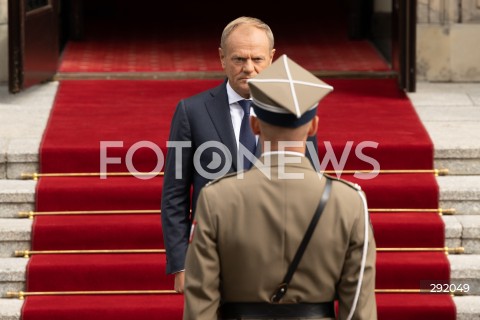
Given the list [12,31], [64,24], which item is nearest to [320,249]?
[12,31]

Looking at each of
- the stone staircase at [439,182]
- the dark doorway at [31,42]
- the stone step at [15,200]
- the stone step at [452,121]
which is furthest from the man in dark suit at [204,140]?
the dark doorway at [31,42]

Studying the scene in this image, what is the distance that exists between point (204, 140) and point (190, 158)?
0.31 feet

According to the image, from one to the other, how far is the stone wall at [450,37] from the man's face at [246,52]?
477 cm

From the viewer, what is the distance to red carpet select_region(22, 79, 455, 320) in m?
6.17

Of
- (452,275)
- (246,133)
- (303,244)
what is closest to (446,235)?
(452,275)

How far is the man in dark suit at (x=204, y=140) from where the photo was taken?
432 centimetres

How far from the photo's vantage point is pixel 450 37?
8.89 metres

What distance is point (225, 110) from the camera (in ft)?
14.7

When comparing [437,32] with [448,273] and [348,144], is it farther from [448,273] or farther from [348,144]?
[448,273]

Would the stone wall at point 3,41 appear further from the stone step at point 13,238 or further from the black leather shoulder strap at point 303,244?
the black leather shoulder strap at point 303,244

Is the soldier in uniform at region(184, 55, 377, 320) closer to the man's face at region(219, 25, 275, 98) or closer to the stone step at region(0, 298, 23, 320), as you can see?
the man's face at region(219, 25, 275, 98)

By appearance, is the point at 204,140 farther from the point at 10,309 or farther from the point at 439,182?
the point at 439,182

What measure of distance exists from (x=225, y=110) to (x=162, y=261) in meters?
2.00

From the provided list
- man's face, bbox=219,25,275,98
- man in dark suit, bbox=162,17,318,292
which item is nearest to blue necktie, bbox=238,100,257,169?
man in dark suit, bbox=162,17,318,292
